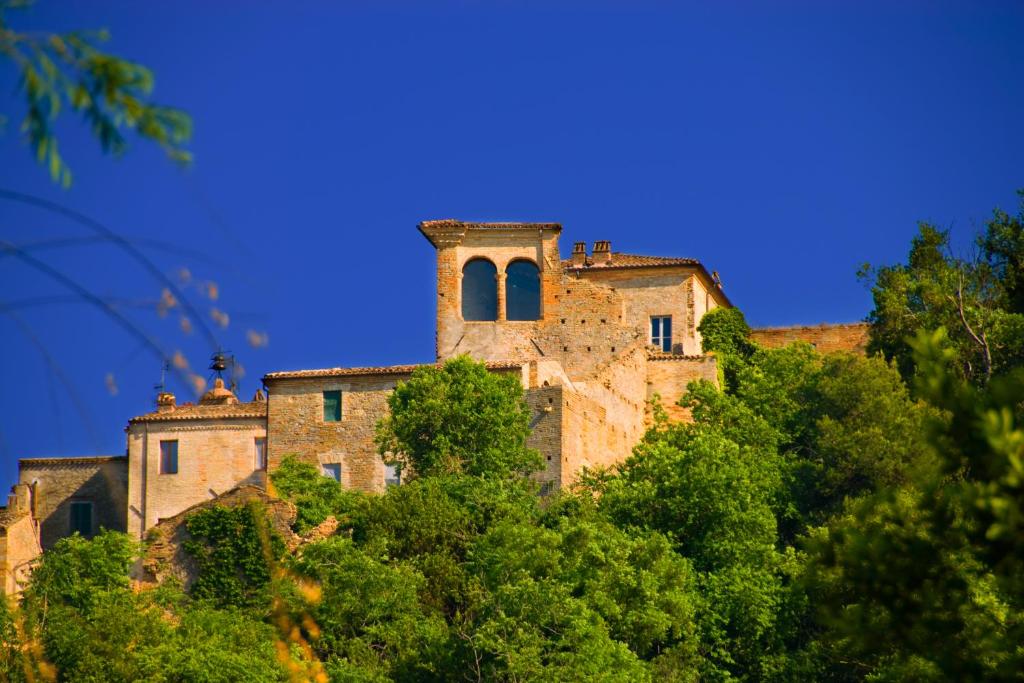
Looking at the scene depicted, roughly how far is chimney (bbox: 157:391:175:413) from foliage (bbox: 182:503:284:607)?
6.13 m

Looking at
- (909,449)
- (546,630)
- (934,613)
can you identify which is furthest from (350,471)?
(934,613)

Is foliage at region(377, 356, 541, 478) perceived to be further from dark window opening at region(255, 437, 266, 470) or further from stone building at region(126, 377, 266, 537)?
stone building at region(126, 377, 266, 537)

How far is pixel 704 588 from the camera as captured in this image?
40562 millimetres

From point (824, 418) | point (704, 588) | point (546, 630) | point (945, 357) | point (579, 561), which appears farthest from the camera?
point (824, 418)

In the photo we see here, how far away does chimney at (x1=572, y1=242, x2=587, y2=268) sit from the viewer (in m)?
53.8

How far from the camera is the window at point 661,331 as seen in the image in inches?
2024

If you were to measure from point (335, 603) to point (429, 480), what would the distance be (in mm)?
4351

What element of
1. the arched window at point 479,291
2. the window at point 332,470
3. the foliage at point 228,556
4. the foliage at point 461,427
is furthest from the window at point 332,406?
the arched window at point 479,291

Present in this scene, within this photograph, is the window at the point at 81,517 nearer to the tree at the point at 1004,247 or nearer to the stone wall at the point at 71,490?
the stone wall at the point at 71,490

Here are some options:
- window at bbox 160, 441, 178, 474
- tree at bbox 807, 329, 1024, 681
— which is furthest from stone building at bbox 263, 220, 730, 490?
tree at bbox 807, 329, 1024, 681

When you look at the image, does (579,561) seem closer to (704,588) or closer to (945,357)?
(704,588)

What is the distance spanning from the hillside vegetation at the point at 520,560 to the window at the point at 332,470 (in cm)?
52

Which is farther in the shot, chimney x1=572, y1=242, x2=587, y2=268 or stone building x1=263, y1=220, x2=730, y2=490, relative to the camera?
chimney x1=572, y1=242, x2=587, y2=268

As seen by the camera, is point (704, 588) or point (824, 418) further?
point (824, 418)
